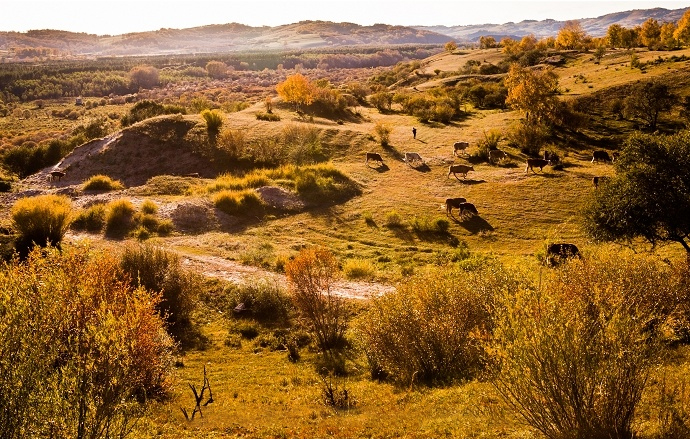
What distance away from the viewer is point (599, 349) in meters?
9.34

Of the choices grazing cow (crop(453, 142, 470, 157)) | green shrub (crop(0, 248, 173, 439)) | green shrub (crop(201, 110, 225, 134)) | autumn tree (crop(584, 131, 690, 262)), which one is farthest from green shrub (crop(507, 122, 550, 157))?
green shrub (crop(0, 248, 173, 439))

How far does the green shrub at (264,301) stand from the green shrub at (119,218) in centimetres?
1327

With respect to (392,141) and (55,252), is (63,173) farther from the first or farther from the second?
(55,252)

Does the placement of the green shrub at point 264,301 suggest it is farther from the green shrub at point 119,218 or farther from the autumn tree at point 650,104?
the autumn tree at point 650,104

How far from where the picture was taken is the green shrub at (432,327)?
18125 millimetres

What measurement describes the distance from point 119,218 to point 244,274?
1359 cm

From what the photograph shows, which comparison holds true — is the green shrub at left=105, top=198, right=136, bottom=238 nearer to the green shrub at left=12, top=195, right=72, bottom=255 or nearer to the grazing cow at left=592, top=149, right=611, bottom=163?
the green shrub at left=12, top=195, right=72, bottom=255

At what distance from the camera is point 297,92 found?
72.9 m

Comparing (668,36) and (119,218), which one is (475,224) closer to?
(119,218)

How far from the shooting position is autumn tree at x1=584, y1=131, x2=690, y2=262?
68.6ft

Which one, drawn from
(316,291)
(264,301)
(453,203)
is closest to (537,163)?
(453,203)

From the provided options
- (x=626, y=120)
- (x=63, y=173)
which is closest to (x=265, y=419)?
(x=63, y=173)

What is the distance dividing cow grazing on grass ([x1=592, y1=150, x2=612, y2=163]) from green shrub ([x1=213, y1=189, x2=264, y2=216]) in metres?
32.9

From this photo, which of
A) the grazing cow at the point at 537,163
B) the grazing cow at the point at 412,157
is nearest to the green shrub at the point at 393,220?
the grazing cow at the point at 412,157
